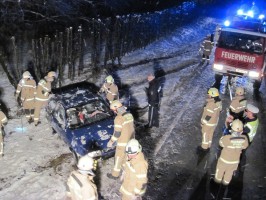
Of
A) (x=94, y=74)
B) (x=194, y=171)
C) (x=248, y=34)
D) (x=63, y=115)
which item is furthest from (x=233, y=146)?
(x=94, y=74)

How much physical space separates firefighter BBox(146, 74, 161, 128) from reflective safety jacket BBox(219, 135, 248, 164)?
3.25m

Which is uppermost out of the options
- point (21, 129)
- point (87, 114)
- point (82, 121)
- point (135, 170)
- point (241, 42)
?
point (241, 42)

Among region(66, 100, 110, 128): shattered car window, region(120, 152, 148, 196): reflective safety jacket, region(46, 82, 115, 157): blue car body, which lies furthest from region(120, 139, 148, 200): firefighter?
region(66, 100, 110, 128): shattered car window

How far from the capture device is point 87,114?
9.31 m

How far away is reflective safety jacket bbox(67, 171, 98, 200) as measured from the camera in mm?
5277

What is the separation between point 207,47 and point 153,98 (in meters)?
7.33

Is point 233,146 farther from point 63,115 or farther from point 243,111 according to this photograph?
point 63,115

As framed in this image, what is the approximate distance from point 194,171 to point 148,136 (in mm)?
2030

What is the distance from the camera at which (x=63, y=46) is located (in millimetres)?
14672

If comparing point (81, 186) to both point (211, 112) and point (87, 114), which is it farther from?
point (211, 112)

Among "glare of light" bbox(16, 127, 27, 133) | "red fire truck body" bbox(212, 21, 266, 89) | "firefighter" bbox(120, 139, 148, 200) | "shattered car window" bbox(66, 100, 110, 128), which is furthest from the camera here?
"red fire truck body" bbox(212, 21, 266, 89)

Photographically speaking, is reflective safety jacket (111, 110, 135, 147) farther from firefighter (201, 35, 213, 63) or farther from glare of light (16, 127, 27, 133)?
firefighter (201, 35, 213, 63)

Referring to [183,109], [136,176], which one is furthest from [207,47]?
[136,176]

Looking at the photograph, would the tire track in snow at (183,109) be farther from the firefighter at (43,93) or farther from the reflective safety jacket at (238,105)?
the firefighter at (43,93)
